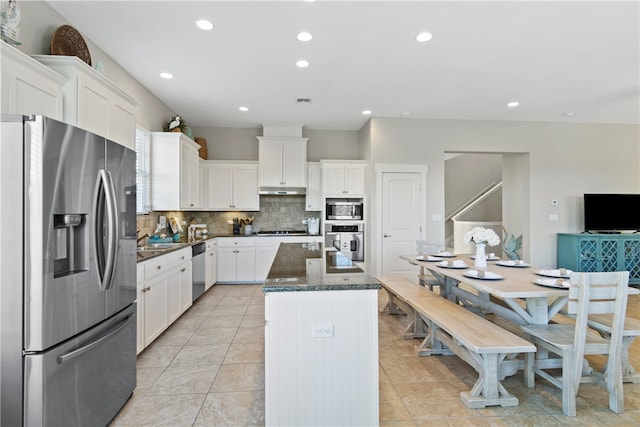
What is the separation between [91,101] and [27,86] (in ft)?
1.55

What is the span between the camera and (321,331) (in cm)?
168

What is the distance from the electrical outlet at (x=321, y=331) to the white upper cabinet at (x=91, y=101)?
2.13 meters

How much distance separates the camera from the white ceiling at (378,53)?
2525 millimetres

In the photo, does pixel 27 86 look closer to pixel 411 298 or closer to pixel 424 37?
pixel 424 37

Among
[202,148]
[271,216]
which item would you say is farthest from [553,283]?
[202,148]

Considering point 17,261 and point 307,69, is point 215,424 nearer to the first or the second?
point 17,261

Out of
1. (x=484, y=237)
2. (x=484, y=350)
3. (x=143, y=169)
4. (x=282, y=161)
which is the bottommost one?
(x=484, y=350)

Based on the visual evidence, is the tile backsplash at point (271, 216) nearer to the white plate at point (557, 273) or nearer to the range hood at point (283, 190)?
the range hood at point (283, 190)

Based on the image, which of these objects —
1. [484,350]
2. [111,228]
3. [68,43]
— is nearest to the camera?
[111,228]

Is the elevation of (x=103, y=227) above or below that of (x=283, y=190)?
below

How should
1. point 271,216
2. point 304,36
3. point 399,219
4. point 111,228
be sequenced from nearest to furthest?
point 111,228
point 304,36
point 399,219
point 271,216

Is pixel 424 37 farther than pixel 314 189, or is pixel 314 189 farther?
pixel 314 189

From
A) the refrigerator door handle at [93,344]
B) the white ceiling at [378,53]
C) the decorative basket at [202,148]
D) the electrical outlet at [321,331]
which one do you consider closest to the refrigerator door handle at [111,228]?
the refrigerator door handle at [93,344]

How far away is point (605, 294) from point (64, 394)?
309cm
